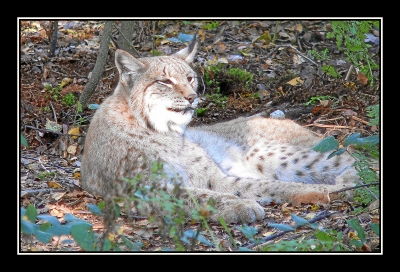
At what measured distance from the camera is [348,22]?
554 centimetres

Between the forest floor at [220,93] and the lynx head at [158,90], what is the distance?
0.84 meters

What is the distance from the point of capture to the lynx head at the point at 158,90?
561cm

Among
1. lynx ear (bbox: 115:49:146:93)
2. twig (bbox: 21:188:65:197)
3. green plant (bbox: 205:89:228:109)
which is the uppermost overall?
lynx ear (bbox: 115:49:146:93)

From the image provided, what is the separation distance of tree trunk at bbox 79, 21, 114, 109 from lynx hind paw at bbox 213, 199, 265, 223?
2990 millimetres

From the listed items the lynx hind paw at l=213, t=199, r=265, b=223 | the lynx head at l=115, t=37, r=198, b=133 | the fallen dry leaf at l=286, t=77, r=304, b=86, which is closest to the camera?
the lynx hind paw at l=213, t=199, r=265, b=223

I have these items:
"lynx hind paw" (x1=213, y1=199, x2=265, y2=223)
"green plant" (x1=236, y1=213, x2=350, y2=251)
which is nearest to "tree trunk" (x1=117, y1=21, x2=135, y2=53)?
"lynx hind paw" (x1=213, y1=199, x2=265, y2=223)

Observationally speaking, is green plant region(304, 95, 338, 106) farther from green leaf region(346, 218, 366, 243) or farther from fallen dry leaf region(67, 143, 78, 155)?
green leaf region(346, 218, 366, 243)

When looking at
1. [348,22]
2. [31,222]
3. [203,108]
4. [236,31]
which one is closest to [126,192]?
[31,222]

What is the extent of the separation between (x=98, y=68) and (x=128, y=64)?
189cm

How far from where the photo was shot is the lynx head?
5.61m

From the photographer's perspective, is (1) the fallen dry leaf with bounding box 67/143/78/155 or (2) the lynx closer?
(2) the lynx

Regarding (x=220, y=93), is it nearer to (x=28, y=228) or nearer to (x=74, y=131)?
(x=74, y=131)

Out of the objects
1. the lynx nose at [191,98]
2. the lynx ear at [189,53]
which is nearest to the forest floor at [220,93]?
the lynx nose at [191,98]

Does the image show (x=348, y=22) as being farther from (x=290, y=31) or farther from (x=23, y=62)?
(x=23, y=62)
